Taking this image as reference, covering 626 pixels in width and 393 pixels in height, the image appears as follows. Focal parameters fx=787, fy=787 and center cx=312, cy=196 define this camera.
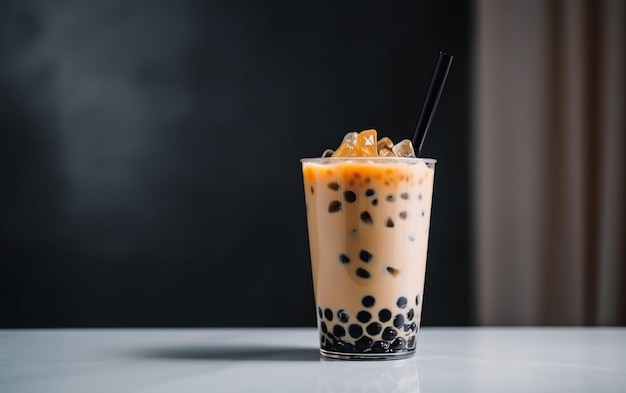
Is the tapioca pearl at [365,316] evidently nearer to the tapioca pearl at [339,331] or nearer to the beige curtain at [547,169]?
the tapioca pearl at [339,331]

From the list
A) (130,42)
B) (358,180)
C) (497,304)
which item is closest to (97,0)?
(130,42)

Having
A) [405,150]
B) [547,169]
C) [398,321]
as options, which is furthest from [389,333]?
[547,169]

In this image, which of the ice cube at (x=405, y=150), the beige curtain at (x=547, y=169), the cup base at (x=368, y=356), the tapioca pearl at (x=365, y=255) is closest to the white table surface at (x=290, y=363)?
the cup base at (x=368, y=356)

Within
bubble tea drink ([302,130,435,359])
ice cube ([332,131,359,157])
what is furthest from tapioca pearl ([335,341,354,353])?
ice cube ([332,131,359,157])

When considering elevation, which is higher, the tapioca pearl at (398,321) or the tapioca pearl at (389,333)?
the tapioca pearl at (398,321)

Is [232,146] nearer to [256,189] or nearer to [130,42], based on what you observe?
[256,189]

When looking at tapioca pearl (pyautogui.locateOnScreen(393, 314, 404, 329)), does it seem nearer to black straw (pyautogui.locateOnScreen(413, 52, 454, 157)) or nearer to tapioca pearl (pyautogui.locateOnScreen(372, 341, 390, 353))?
tapioca pearl (pyautogui.locateOnScreen(372, 341, 390, 353))

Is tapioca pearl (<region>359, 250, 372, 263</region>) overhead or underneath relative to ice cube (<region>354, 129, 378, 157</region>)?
underneath
